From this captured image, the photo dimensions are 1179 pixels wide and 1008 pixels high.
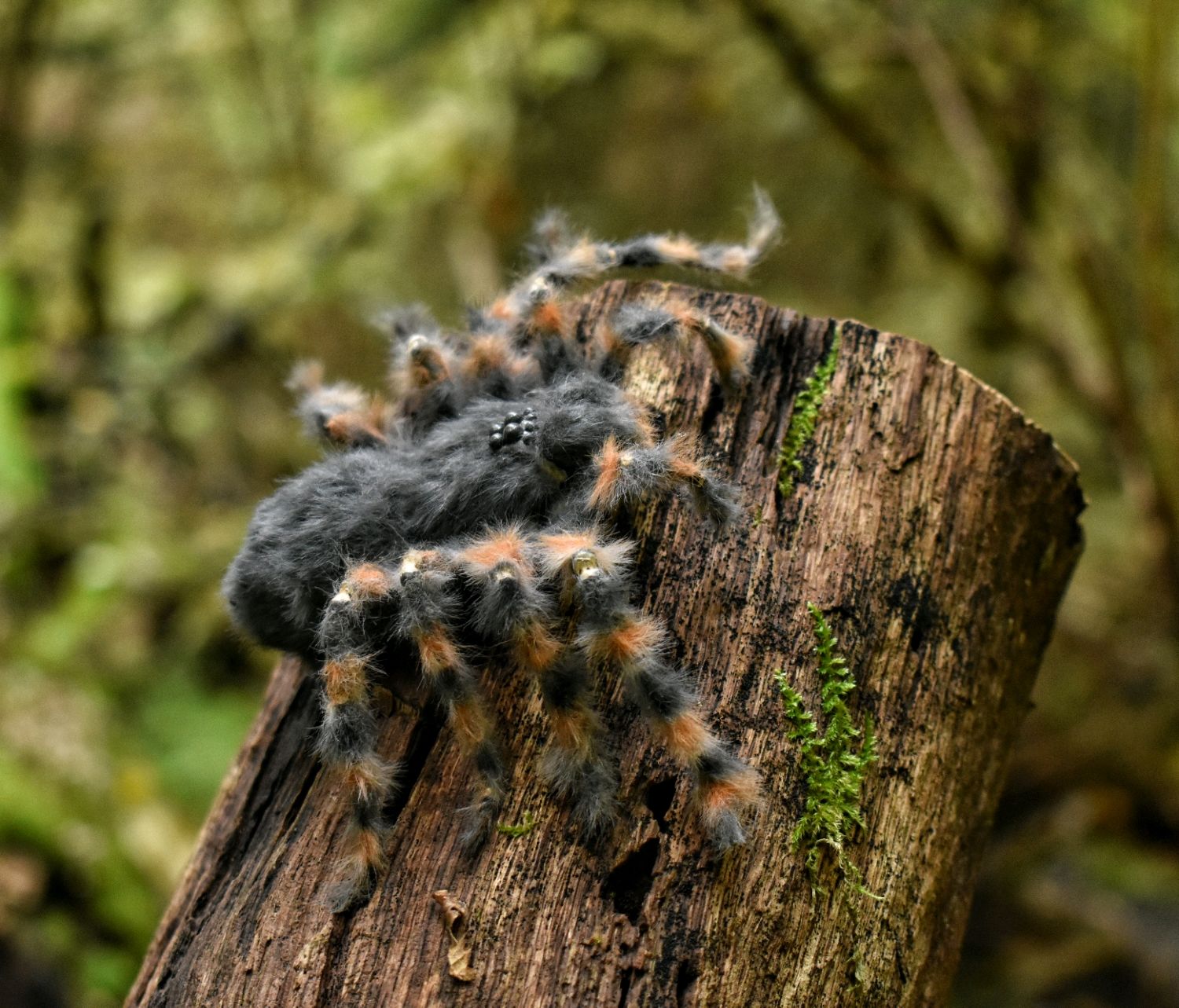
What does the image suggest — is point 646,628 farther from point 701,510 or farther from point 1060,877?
point 1060,877

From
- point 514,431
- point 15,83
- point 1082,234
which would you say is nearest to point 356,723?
point 514,431

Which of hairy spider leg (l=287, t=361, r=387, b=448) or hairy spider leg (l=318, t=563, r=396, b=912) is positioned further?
hairy spider leg (l=287, t=361, r=387, b=448)

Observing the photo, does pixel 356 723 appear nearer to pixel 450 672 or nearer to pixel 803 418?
pixel 450 672

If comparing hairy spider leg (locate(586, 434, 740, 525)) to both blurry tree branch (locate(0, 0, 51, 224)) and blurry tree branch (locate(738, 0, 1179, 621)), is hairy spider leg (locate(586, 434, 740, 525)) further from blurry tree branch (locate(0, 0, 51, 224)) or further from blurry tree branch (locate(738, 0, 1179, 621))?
blurry tree branch (locate(0, 0, 51, 224))

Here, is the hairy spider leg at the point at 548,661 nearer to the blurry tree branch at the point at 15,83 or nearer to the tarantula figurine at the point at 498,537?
the tarantula figurine at the point at 498,537

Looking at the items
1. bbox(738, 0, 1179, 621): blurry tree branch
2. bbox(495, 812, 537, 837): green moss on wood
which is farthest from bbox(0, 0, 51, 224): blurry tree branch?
bbox(495, 812, 537, 837): green moss on wood

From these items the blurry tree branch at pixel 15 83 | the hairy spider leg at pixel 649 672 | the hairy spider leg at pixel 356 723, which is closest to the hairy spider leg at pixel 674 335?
the hairy spider leg at pixel 649 672

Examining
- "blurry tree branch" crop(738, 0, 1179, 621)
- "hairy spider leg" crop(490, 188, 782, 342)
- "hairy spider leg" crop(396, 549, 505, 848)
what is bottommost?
"hairy spider leg" crop(396, 549, 505, 848)
